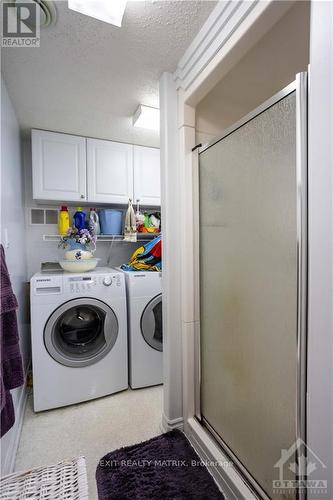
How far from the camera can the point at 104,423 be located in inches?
66.9

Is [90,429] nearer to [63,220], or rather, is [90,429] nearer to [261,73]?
[63,220]

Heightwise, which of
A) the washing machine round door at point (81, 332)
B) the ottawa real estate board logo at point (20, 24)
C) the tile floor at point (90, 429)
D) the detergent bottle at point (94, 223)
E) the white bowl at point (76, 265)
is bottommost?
the tile floor at point (90, 429)

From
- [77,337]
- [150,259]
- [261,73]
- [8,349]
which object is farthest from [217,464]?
[261,73]

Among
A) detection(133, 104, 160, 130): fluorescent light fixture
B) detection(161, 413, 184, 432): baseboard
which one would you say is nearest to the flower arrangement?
detection(133, 104, 160, 130): fluorescent light fixture

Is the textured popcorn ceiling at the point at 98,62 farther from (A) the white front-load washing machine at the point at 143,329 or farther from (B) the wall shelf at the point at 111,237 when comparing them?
(A) the white front-load washing machine at the point at 143,329

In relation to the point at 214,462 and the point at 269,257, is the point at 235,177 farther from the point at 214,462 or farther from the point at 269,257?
the point at 214,462

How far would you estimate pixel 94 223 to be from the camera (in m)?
2.53

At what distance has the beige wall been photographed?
113 centimetres

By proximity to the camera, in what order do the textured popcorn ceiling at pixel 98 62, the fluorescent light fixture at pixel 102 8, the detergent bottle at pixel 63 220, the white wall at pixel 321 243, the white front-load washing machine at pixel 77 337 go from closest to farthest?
the white wall at pixel 321 243 < the fluorescent light fixture at pixel 102 8 < the textured popcorn ceiling at pixel 98 62 < the white front-load washing machine at pixel 77 337 < the detergent bottle at pixel 63 220

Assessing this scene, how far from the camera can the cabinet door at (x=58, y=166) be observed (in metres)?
2.17

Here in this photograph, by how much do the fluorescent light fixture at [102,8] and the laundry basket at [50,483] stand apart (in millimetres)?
1886

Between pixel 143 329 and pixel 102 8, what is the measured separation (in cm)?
205

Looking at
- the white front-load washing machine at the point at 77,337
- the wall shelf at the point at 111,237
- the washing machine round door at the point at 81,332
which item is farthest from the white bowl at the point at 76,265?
the wall shelf at the point at 111,237

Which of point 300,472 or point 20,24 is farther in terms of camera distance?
point 20,24
